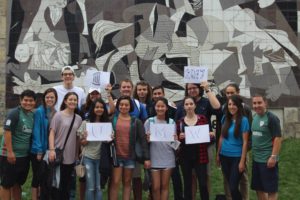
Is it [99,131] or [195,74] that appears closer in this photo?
[99,131]

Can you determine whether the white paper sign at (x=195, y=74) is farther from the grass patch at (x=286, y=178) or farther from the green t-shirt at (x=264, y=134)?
the grass patch at (x=286, y=178)

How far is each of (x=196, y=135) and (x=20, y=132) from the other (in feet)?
8.59

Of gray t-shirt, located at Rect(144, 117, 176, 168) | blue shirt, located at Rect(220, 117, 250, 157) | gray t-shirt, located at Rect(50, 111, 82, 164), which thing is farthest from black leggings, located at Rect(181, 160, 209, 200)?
gray t-shirt, located at Rect(50, 111, 82, 164)

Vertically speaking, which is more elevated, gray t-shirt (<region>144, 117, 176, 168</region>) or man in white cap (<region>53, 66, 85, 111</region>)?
man in white cap (<region>53, 66, 85, 111</region>)

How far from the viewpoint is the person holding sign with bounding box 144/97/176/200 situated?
722cm

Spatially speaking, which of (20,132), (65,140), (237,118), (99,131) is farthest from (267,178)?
(20,132)

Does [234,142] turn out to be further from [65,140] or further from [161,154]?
[65,140]

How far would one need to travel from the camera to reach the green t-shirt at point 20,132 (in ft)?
23.0

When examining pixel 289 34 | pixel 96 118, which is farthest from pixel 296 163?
pixel 96 118

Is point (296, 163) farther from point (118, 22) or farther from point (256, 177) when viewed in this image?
point (118, 22)

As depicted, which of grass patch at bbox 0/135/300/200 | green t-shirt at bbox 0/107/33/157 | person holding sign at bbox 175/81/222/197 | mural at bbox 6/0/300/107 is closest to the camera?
green t-shirt at bbox 0/107/33/157

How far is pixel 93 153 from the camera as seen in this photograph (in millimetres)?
7051

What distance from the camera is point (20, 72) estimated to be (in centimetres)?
1434

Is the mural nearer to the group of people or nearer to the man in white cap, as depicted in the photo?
the man in white cap
